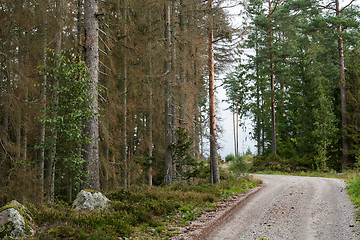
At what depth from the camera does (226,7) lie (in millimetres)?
14180

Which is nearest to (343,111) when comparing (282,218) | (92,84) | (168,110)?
(168,110)

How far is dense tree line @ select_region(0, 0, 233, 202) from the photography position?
8.40 meters

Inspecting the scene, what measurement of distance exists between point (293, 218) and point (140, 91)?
32.9ft

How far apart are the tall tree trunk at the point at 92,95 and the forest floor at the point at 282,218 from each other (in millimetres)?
3409

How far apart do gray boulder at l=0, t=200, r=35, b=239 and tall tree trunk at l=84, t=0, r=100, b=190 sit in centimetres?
290

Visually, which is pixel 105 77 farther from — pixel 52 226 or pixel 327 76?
pixel 327 76

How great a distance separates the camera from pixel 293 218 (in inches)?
328

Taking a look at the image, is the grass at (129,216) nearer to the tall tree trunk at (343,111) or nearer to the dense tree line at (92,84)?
the dense tree line at (92,84)

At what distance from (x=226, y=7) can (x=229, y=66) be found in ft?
10.8

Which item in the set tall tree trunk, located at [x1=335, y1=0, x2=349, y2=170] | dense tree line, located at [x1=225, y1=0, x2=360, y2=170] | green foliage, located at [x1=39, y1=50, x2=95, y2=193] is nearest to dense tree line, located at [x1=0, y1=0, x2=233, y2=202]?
green foliage, located at [x1=39, y1=50, x2=95, y2=193]

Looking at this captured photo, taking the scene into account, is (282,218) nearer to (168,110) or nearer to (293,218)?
Result: (293,218)

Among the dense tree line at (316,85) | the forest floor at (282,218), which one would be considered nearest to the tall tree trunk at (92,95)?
the forest floor at (282,218)

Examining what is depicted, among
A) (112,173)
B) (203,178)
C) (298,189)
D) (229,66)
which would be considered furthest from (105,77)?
(298,189)

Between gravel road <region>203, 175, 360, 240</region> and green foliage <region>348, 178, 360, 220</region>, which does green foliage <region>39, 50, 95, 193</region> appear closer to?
gravel road <region>203, 175, 360, 240</region>
